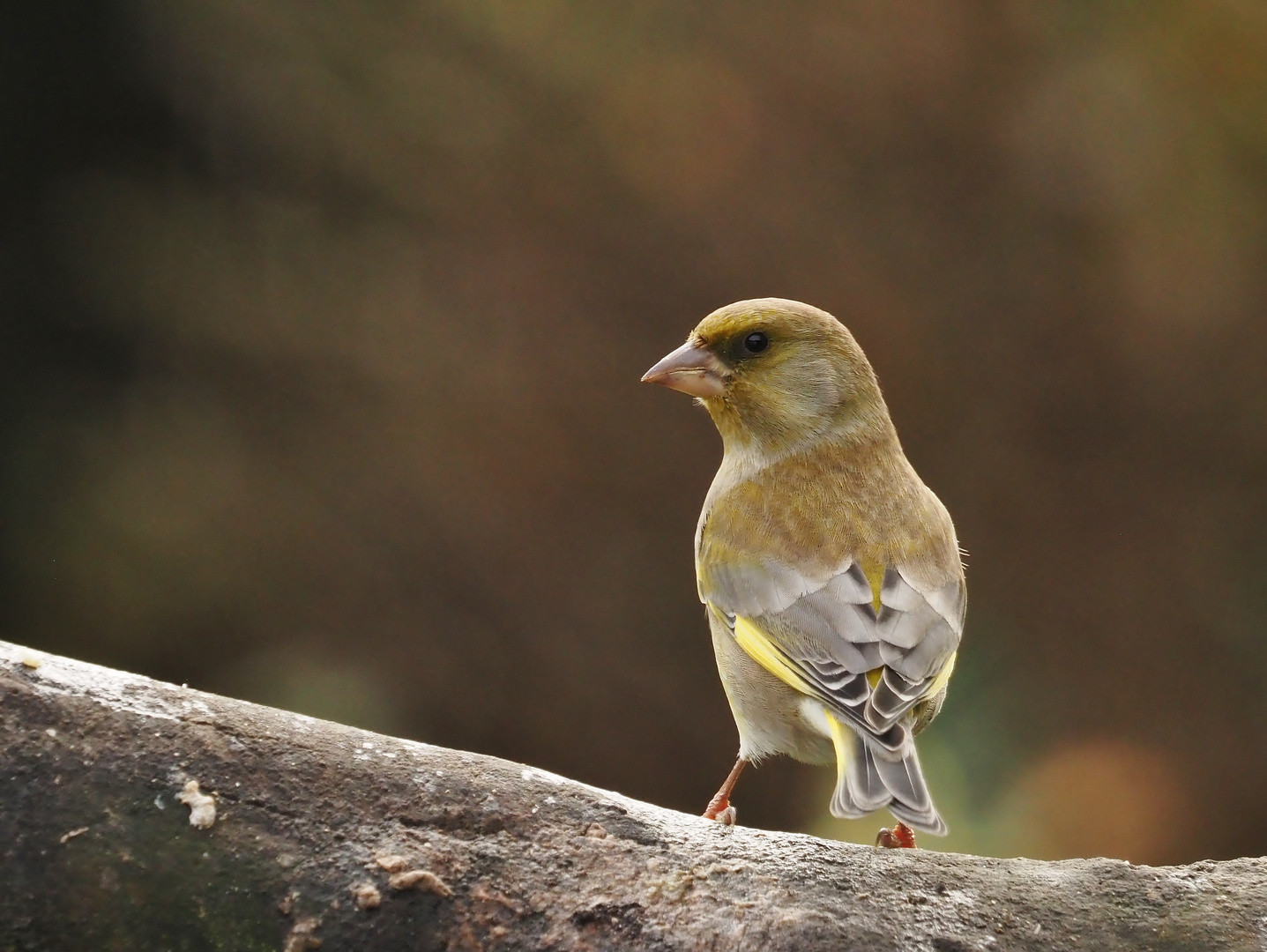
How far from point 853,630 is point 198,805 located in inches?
45.5

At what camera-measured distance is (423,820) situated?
1.80 meters

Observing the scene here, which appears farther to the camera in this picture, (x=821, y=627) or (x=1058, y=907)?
(x=821, y=627)

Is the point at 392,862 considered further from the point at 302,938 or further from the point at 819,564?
the point at 819,564

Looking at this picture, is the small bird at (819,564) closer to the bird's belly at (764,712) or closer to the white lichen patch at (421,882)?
the bird's belly at (764,712)

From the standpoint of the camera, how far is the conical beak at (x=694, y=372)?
9.07ft

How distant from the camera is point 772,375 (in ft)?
9.20

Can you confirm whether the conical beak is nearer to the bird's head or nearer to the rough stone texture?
the bird's head

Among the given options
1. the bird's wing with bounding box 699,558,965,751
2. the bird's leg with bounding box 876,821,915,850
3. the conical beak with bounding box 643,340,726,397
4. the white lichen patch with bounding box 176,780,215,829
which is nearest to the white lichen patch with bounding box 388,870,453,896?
the white lichen patch with bounding box 176,780,215,829

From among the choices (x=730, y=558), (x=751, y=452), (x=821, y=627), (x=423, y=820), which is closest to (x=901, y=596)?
(x=821, y=627)

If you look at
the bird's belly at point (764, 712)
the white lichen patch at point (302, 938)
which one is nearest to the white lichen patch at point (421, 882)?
the white lichen patch at point (302, 938)

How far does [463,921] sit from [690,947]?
0.30 m

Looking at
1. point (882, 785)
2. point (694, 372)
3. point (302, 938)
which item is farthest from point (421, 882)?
point (694, 372)

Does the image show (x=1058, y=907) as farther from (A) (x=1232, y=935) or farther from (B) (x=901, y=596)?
(B) (x=901, y=596)

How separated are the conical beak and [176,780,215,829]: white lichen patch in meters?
1.36
